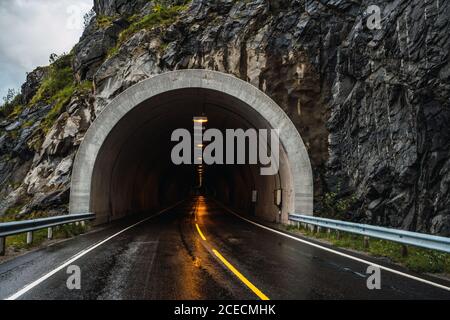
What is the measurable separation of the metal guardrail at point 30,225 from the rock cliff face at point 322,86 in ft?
14.7

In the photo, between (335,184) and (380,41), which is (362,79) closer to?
(380,41)

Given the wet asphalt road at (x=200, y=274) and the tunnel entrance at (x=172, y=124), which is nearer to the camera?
the wet asphalt road at (x=200, y=274)

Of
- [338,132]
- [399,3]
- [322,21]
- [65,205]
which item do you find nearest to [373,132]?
[338,132]

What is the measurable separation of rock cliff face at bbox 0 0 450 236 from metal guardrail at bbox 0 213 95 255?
4495 millimetres

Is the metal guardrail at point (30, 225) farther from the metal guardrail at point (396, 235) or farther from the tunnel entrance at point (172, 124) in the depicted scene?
the metal guardrail at point (396, 235)

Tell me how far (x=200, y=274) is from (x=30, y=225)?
276 inches

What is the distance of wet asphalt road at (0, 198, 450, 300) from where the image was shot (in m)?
5.85

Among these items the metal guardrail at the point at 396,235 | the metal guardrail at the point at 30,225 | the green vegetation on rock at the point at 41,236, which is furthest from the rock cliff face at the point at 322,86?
the metal guardrail at the point at 30,225

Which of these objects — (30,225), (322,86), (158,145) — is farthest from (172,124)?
(30,225)

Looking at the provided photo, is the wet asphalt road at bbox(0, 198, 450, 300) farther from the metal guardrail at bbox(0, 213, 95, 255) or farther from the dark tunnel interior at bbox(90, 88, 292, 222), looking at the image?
the dark tunnel interior at bbox(90, 88, 292, 222)

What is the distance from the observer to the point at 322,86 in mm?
19031

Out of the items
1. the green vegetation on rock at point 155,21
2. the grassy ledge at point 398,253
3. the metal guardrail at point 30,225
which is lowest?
the grassy ledge at point 398,253

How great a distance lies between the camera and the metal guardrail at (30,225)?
973 cm

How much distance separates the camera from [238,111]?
1923cm
